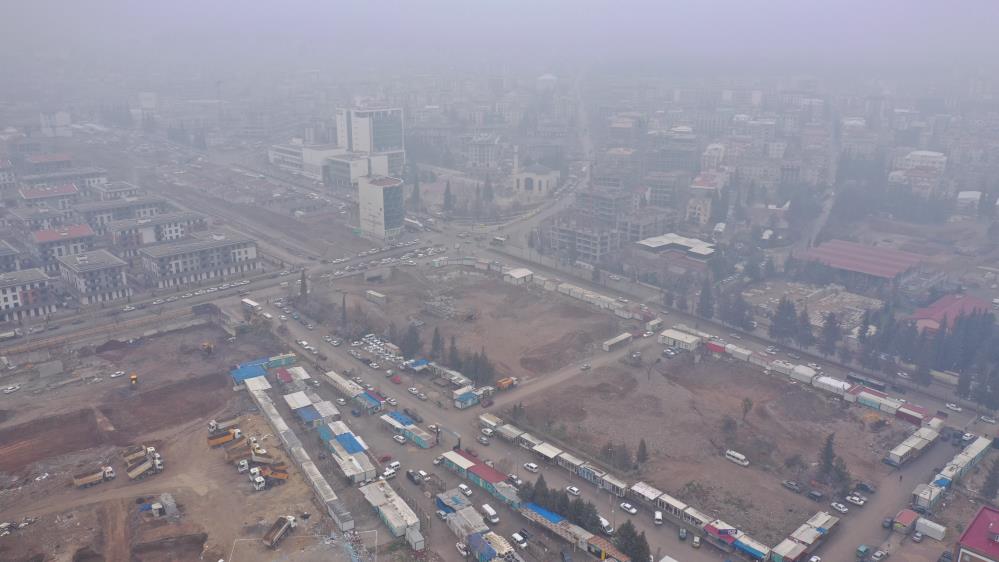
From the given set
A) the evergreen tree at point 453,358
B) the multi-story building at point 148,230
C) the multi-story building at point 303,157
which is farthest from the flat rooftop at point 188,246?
the multi-story building at point 303,157

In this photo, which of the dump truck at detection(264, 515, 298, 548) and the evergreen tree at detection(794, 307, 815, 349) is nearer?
the dump truck at detection(264, 515, 298, 548)

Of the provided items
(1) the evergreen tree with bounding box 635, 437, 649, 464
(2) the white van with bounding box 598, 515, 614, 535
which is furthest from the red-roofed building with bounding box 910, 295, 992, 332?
(2) the white van with bounding box 598, 515, 614, 535

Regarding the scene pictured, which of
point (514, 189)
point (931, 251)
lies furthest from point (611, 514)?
point (514, 189)

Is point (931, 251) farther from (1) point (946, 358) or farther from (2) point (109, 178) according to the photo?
(2) point (109, 178)

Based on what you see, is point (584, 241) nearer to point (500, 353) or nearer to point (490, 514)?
point (500, 353)

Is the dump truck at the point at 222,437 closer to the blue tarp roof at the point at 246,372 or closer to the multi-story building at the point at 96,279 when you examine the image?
the blue tarp roof at the point at 246,372

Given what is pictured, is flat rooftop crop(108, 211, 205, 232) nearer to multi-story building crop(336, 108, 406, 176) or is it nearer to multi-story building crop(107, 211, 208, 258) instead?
multi-story building crop(107, 211, 208, 258)

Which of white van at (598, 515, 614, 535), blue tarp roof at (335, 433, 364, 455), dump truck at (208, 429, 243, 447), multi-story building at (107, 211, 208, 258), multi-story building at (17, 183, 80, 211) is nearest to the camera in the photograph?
white van at (598, 515, 614, 535)

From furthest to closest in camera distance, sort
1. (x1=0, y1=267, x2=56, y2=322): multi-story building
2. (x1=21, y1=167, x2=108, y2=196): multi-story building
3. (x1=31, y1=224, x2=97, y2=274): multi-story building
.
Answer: (x1=21, y1=167, x2=108, y2=196): multi-story building → (x1=31, y1=224, x2=97, y2=274): multi-story building → (x1=0, y1=267, x2=56, y2=322): multi-story building
